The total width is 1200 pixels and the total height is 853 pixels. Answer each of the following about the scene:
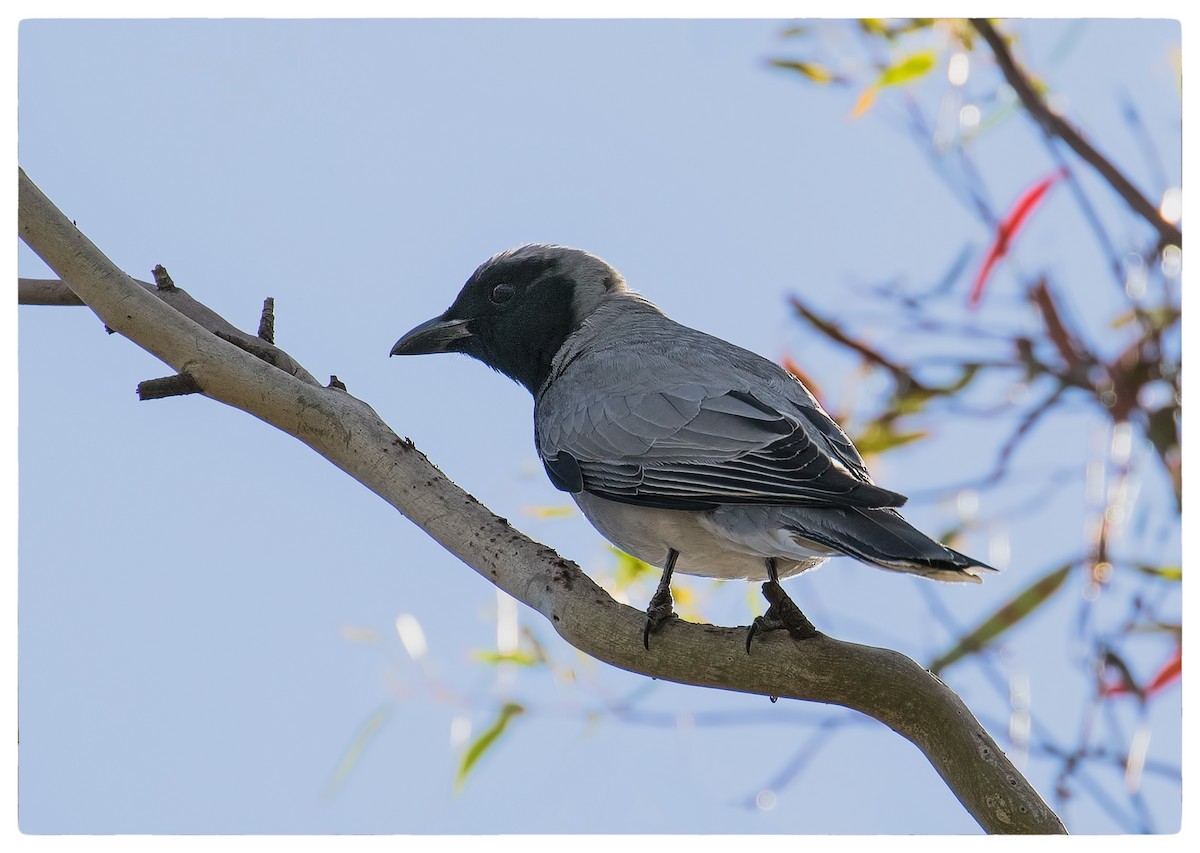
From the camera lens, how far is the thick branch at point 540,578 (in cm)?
229

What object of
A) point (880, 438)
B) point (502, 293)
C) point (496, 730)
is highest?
point (502, 293)

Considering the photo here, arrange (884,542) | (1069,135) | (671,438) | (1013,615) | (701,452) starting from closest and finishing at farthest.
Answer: (884,542), (701,452), (671,438), (1069,135), (1013,615)

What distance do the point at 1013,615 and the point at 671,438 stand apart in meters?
1.12

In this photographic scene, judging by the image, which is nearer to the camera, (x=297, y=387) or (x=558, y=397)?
(x=297, y=387)

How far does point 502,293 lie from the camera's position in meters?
3.72

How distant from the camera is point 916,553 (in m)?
2.15

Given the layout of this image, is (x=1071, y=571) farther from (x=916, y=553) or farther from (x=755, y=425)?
(x=916, y=553)

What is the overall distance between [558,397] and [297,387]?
0.71m

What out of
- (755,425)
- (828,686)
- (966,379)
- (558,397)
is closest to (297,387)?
(558,397)

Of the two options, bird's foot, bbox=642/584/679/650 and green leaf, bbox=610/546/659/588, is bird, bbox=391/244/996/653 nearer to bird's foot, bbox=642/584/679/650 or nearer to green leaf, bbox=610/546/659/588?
bird's foot, bbox=642/584/679/650

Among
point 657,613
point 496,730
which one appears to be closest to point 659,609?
point 657,613

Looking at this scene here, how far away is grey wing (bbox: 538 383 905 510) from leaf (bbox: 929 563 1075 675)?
71 centimetres

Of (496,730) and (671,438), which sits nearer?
(671,438)

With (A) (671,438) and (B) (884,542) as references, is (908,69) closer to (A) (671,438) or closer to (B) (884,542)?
(A) (671,438)
